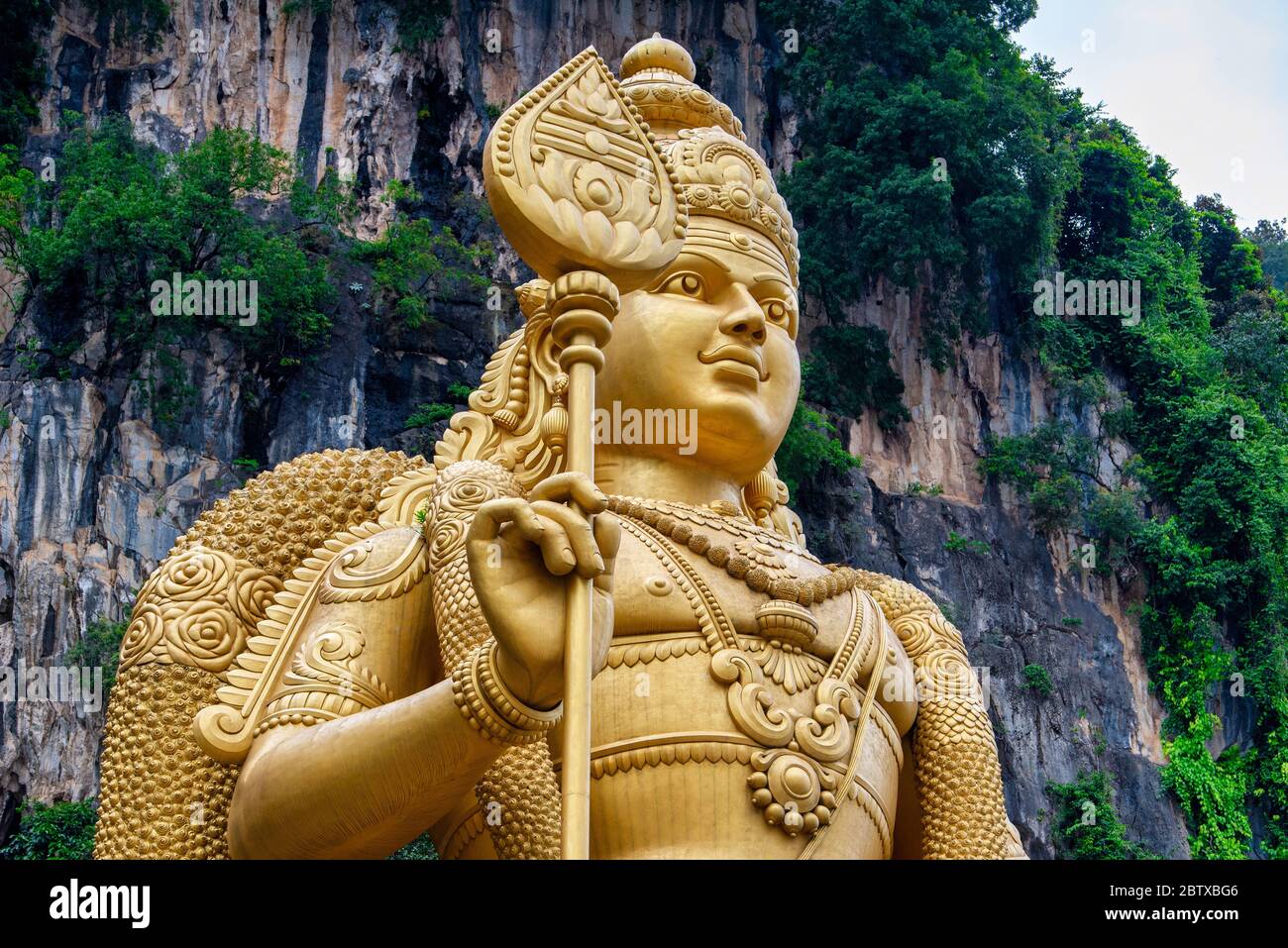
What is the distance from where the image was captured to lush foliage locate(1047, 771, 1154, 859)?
20312 mm

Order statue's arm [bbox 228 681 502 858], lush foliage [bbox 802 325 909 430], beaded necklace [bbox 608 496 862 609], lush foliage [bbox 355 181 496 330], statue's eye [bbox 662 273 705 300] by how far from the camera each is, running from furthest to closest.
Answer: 1. lush foliage [bbox 802 325 909 430]
2. lush foliage [bbox 355 181 496 330]
3. statue's eye [bbox 662 273 705 300]
4. beaded necklace [bbox 608 496 862 609]
5. statue's arm [bbox 228 681 502 858]

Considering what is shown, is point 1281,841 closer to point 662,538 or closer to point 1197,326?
point 1197,326

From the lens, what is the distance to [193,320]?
22078mm

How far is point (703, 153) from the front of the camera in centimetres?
520

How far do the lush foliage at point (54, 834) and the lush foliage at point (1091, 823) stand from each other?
37.1 ft

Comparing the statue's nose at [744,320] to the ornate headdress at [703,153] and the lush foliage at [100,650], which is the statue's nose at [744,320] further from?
the lush foliage at [100,650]

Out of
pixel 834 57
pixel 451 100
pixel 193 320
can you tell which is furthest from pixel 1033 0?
pixel 193 320

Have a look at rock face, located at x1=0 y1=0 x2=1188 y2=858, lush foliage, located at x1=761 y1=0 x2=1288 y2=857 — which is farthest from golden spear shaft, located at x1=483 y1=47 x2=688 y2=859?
lush foliage, located at x1=761 y1=0 x2=1288 y2=857

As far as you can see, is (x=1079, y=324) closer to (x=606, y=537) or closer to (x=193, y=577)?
(x=193, y=577)

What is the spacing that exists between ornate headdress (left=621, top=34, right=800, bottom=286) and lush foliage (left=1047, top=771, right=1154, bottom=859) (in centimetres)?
1581

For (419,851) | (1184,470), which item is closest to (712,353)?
(419,851)

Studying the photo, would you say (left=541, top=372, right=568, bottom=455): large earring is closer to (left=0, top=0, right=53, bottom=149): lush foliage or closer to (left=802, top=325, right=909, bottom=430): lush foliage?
(left=802, top=325, right=909, bottom=430): lush foliage

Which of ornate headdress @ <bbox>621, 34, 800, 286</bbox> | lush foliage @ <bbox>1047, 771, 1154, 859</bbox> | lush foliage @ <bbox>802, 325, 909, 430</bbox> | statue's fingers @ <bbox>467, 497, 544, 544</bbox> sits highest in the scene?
lush foliage @ <bbox>802, 325, 909, 430</bbox>

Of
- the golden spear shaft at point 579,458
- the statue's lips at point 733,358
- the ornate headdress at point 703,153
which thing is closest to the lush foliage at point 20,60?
the ornate headdress at point 703,153
